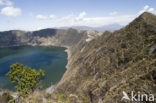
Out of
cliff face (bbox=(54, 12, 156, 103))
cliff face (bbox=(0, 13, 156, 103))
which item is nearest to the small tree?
cliff face (bbox=(0, 13, 156, 103))

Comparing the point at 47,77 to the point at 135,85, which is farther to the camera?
the point at 47,77

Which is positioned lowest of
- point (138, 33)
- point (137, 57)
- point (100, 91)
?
point (100, 91)

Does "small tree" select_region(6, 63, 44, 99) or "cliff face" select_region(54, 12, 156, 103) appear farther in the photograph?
"cliff face" select_region(54, 12, 156, 103)

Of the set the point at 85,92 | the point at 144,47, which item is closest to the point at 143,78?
the point at 144,47

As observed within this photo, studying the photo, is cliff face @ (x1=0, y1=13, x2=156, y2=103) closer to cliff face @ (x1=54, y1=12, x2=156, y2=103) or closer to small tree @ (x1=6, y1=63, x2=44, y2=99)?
cliff face @ (x1=54, y1=12, x2=156, y2=103)

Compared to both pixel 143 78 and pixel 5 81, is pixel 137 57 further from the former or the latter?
pixel 5 81

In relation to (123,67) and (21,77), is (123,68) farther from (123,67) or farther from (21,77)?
(21,77)

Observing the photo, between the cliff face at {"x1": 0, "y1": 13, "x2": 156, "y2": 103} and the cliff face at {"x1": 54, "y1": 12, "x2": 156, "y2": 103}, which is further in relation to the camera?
the cliff face at {"x1": 54, "y1": 12, "x2": 156, "y2": 103}

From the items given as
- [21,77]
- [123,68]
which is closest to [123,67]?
[123,68]

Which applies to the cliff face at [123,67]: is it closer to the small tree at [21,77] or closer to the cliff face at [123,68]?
the cliff face at [123,68]

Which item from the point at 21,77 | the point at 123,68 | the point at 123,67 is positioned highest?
the point at 21,77

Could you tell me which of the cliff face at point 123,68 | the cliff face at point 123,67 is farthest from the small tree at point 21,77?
the cliff face at point 123,67
